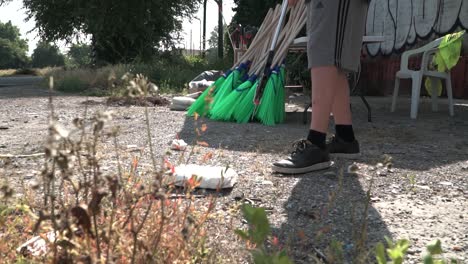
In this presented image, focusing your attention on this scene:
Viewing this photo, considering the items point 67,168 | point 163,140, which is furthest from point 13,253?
point 163,140

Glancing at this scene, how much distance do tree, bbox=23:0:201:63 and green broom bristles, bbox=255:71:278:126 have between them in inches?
440

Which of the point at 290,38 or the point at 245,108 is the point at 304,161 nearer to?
the point at 245,108

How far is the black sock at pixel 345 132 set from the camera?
2.69 m

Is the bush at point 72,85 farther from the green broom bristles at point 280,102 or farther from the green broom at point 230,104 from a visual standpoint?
the green broom bristles at point 280,102

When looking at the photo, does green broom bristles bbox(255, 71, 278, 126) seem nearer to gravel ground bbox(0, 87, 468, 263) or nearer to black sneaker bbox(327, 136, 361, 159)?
gravel ground bbox(0, 87, 468, 263)

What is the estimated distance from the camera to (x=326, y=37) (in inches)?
94.6

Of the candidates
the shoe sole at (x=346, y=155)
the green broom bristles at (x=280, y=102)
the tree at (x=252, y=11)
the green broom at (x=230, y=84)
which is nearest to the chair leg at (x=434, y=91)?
the green broom bristles at (x=280, y=102)

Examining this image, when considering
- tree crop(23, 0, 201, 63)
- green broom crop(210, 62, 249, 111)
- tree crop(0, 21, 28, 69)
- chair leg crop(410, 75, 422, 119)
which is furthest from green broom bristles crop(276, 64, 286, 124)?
tree crop(0, 21, 28, 69)

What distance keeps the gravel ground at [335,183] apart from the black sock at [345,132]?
13 centimetres

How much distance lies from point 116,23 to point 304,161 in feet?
44.0

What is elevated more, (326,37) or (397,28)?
(397,28)

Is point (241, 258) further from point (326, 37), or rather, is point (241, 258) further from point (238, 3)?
point (238, 3)

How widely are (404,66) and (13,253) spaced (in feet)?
16.1

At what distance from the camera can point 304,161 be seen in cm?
239
